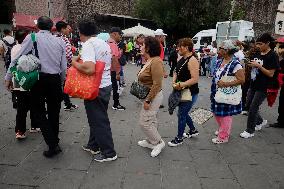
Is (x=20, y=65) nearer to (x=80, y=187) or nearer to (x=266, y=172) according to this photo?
(x=80, y=187)

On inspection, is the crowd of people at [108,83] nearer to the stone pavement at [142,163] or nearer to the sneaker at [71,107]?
the stone pavement at [142,163]

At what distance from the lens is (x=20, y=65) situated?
4.06m

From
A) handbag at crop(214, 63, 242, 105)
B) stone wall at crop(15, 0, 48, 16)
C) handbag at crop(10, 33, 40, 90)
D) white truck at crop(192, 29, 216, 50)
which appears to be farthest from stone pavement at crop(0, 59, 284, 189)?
A: stone wall at crop(15, 0, 48, 16)

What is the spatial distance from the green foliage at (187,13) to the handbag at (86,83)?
24.0m

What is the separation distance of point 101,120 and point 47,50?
4.08ft

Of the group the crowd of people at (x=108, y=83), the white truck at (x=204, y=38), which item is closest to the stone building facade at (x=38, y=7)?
the white truck at (x=204, y=38)

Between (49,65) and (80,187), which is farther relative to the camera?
(49,65)

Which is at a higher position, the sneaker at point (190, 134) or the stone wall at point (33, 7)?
the stone wall at point (33, 7)

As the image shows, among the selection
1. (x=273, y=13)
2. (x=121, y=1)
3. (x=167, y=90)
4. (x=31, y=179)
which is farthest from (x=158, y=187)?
(x=273, y=13)

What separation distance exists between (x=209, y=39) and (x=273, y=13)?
19.0 m

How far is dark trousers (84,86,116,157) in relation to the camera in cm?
413

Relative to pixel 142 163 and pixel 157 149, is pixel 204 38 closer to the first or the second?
pixel 157 149

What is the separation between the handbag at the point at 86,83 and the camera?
3.87 meters

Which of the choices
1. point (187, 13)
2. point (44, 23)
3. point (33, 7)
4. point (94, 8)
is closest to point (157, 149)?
point (44, 23)
